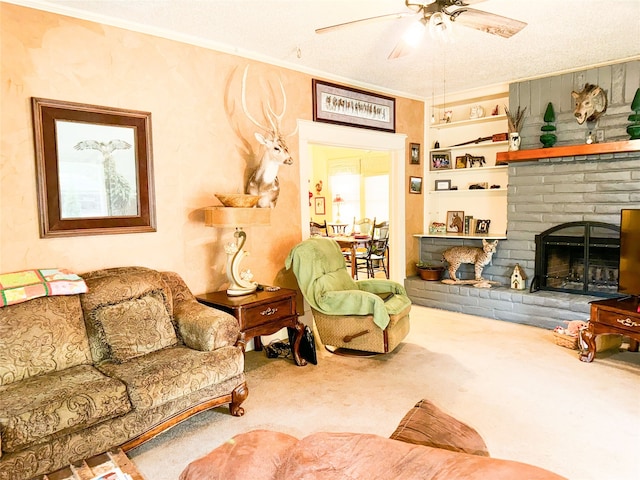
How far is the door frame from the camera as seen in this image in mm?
4176

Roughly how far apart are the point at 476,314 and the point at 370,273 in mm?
2486

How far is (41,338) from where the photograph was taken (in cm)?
227

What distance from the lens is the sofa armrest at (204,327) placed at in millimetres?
2594

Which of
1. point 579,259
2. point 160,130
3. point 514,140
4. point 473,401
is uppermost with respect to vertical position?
point 514,140

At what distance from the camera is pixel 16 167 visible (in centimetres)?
257

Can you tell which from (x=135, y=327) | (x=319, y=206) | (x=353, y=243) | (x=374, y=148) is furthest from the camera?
(x=319, y=206)

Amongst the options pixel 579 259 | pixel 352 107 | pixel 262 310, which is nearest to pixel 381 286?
pixel 262 310

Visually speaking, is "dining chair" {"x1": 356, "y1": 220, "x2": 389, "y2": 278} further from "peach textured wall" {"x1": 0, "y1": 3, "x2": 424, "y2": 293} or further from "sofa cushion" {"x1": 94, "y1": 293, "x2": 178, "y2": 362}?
"sofa cushion" {"x1": 94, "y1": 293, "x2": 178, "y2": 362}

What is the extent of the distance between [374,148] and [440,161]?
1160 millimetres

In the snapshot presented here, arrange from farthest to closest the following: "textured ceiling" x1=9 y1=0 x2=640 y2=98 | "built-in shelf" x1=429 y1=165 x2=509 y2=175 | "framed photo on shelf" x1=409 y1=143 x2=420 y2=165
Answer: "framed photo on shelf" x1=409 y1=143 x2=420 y2=165 → "built-in shelf" x1=429 y1=165 x2=509 y2=175 → "textured ceiling" x1=9 y1=0 x2=640 y2=98

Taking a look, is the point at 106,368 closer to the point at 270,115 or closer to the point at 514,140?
the point at 270,115

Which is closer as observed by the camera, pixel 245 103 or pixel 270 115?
pixel 245 103

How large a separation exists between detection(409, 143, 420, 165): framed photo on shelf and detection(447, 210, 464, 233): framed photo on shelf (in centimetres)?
82

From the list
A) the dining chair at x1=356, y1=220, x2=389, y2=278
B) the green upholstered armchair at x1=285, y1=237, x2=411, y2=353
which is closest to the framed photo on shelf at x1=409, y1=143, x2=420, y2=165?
the dining chair at x1=356, y1=220, x2=389, y2=278
